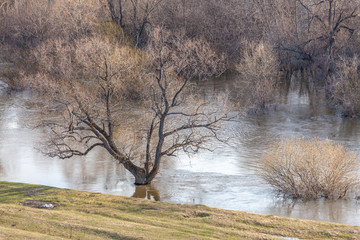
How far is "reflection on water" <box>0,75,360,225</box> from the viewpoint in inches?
787

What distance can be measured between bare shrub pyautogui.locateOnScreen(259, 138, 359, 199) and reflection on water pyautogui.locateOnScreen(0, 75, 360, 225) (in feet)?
1.78

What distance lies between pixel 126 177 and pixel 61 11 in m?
27.6

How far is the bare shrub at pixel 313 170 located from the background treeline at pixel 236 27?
16477 mm

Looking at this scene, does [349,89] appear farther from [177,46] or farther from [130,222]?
[130,222]

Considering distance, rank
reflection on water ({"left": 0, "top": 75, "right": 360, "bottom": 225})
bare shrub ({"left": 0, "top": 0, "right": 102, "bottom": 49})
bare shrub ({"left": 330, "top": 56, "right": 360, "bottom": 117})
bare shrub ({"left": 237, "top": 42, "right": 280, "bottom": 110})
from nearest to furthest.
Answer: reflection on water ({"left": 0, "top": 75, "right": 360, "bottom": 225}), bare shrub ({"left": 330, "top": 56, "right": 360, "bottom": 117}), bare shrub ({"left": 237, "top": 42, "right": 280, "bottom": 110}), bare shrub ({"left": 0, "top": 0, "right": 102, "bottom": 49})

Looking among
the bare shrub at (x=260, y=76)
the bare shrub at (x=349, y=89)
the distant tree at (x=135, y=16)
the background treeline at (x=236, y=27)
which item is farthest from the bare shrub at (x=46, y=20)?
the bare shrub at (x=349, y=89)

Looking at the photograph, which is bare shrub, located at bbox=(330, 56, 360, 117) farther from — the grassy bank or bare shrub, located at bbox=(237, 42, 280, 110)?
the grassy bank

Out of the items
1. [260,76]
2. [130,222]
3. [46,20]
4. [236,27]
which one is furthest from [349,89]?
[46,20]

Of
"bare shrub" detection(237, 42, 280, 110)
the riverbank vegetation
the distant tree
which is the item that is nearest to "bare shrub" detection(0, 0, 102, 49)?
the riverbank vegetation

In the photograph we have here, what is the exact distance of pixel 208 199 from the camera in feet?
68.2

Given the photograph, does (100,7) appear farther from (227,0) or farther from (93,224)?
(93,224)

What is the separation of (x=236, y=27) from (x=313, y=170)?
35256 millimetres

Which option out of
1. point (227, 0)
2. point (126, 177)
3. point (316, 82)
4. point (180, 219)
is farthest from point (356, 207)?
point (227, 0)

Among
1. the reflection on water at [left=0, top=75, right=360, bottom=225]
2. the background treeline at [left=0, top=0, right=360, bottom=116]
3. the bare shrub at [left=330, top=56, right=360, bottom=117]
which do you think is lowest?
the reflection on water at [left=0, top=75, right=360, bottom=225]
